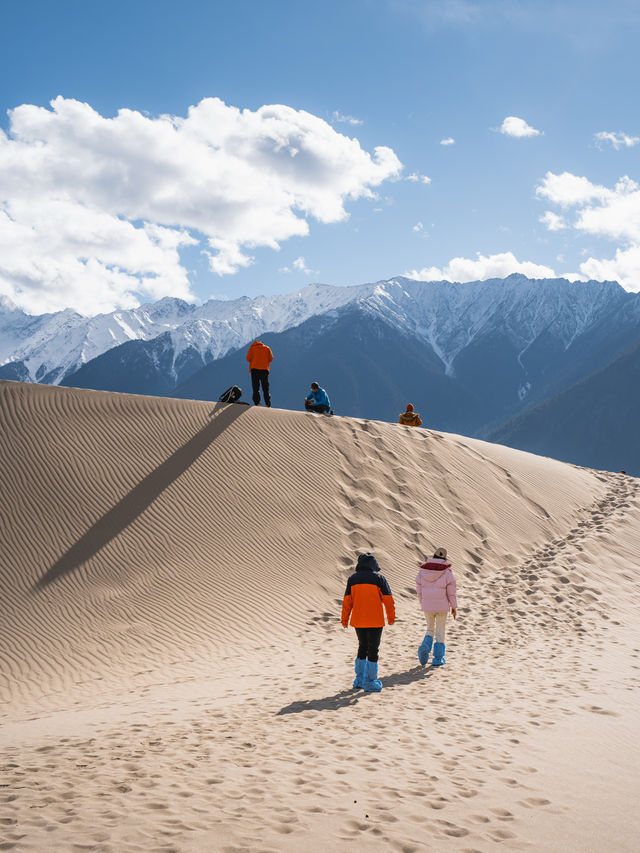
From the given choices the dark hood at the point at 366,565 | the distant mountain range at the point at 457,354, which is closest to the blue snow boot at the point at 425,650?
the dark hood at the point at 366,565

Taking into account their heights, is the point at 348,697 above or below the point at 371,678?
below

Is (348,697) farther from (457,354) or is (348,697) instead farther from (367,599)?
(457,354)

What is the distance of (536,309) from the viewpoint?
606ft

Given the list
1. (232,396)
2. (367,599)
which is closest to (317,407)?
(232,396)

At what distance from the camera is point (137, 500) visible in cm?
1211

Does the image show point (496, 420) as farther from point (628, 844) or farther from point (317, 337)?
point (628, 844)

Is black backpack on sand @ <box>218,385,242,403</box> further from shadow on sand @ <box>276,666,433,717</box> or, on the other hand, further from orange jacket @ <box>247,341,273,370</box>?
shadow on sand @ <box>276,666,433,717</box>

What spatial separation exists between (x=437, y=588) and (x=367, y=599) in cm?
126

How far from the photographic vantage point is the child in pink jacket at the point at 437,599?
766cm

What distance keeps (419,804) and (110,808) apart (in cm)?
193

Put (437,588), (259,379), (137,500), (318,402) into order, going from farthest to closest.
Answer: (318,402)
(259,379)
(137,500)
(437,588)

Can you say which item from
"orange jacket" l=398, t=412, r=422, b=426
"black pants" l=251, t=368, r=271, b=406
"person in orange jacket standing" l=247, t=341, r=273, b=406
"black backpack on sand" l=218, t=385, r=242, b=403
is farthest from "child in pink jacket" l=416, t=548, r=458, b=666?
"orange jacket" l=398, t=412, r=422, b=426

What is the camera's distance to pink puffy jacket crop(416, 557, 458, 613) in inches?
301

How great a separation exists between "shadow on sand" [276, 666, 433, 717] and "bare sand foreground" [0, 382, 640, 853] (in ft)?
0.15
